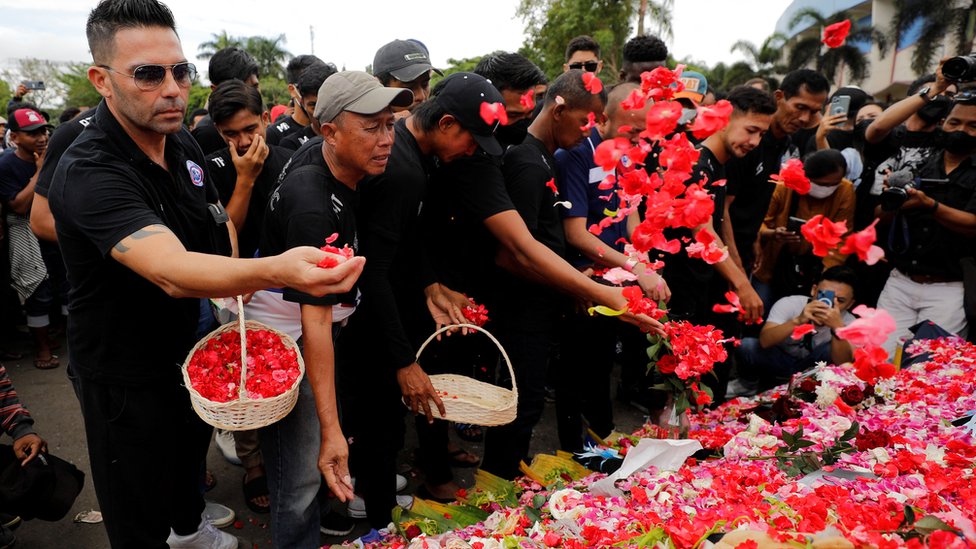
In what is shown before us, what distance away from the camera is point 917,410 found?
2.54m

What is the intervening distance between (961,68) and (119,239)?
15.2 ft

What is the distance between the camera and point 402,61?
11.7 ft

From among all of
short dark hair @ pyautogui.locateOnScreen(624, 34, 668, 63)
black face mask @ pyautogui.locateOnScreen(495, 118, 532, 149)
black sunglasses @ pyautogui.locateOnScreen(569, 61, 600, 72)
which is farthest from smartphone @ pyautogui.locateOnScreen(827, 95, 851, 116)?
black face mask @ pyautogui.locateOnScreen(495, 118, 532, 149)

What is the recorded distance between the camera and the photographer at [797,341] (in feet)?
12.9

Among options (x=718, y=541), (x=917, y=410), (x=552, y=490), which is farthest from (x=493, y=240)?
(x=917, y=410)

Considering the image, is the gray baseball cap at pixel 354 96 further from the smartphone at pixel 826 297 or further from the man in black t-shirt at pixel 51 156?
the smartphone at pixel 826 297

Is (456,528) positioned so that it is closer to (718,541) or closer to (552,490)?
(552,490)

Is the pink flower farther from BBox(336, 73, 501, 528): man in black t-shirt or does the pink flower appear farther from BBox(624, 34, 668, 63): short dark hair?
BBox(624, 34, 668, 63): short dark hair

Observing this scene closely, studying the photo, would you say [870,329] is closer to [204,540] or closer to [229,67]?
[204,540]

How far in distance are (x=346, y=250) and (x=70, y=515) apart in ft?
8.61

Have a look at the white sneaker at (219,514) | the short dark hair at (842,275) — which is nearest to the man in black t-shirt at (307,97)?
the white sneaker at (219,514)

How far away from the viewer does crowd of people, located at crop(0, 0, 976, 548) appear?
1820mm

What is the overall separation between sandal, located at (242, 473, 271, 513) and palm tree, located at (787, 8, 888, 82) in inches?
1184

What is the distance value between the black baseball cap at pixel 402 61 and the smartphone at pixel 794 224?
3.01 meters
